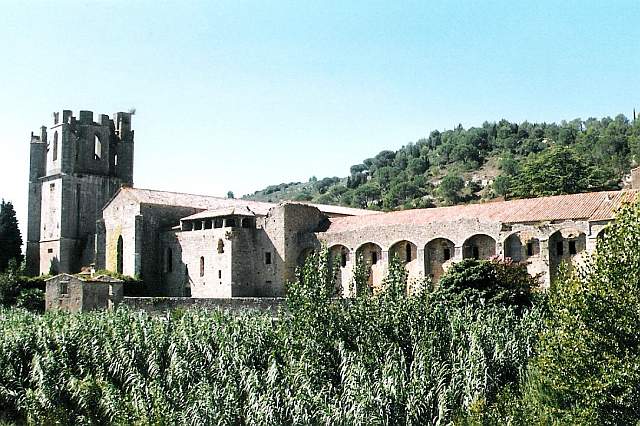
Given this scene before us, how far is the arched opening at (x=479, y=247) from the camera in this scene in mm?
38406

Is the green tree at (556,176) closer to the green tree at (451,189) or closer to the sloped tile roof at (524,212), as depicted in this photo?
the sloped tile roof at (524,212)

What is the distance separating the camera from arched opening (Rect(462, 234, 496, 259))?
126 feet

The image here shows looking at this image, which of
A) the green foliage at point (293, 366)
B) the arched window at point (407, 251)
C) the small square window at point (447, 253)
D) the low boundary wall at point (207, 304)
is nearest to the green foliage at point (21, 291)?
the low boundary wall at point (207, 304)

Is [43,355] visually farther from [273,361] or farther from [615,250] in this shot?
[615,250]

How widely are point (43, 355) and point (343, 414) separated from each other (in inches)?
475

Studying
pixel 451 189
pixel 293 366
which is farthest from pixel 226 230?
pixel 451 189

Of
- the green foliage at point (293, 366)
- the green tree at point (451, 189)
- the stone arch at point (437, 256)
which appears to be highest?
the green tree at point (451, 189)

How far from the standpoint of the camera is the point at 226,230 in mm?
46688

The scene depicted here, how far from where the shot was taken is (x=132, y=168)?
2405 inches

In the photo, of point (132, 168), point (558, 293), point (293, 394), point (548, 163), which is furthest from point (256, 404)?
point (548, 163)

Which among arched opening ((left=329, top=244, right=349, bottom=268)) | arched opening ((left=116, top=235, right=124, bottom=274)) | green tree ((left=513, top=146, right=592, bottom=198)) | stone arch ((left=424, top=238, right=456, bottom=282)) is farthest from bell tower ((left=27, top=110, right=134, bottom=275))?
green tree ((left=513, top=146, right=592, bottom=198))

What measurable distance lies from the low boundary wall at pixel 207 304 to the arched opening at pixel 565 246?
1279cm

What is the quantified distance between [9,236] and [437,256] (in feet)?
119

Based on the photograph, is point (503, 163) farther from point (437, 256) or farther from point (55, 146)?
point (437, 256)
